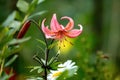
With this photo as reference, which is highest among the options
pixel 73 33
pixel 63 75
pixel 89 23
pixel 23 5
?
pixel 89 23

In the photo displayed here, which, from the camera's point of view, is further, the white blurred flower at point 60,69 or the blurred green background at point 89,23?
the blurred green background at point 89,23

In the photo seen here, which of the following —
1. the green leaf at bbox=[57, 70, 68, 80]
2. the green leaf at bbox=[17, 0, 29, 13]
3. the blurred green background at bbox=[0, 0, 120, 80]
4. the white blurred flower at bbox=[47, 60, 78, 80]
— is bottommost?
the green leaf at bbox=[57, 70, 68, 80]

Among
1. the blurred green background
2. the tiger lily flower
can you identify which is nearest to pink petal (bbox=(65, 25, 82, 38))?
the tiger lily flower

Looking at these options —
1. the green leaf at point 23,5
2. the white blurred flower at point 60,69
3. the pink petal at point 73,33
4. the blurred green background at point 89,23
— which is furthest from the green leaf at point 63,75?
the blurred green background at point 89,23

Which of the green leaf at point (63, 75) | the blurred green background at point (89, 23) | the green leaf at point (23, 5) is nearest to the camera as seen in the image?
the green leaf at point (63, 75)

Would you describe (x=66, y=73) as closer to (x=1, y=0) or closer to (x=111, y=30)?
(x=1, y=0)

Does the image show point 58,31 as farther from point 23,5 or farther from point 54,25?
point 23,5

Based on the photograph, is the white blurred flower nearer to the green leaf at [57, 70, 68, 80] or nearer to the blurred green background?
the green leaf at [57, 70, 68, 80]

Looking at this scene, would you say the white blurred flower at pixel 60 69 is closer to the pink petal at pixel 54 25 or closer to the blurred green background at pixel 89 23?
the pink petal at pixel 54 25

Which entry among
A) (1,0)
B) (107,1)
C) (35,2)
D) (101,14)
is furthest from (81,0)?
(35,2)

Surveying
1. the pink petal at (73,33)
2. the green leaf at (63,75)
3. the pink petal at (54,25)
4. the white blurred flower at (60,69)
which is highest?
the pink petal at (54,25)

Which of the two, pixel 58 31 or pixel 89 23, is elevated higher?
pixel 89 23

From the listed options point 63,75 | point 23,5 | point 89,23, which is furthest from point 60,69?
point 89,23

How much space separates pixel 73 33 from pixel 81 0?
282cm
